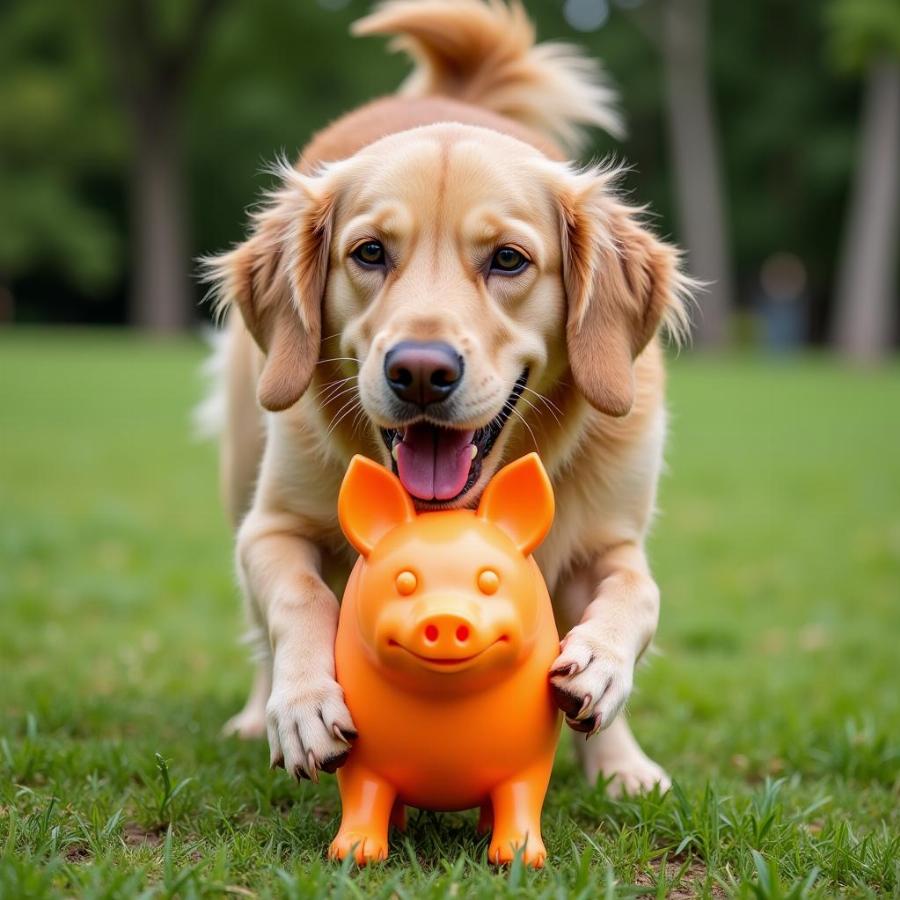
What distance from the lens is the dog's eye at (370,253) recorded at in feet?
11.2

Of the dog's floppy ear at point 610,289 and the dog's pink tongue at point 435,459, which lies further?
the dog's floppy ear at point 610,289

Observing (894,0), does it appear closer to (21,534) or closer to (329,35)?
(329,35)

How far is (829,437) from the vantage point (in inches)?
509

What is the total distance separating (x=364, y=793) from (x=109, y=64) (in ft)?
107

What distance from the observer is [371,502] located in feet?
9.75

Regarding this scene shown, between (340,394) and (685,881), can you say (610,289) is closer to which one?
(340,394)

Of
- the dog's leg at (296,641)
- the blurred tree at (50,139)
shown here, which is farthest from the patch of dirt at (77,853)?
the blurred tree at (50,139)

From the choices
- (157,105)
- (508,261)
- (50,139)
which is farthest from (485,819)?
(50,139)

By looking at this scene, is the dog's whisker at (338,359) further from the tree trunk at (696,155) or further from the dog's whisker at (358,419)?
the tree trunk at (696,155)

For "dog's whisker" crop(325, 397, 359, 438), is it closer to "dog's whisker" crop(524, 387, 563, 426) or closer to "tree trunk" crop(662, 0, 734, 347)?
"dog's whisker" crop(524, 387, 563, 426)

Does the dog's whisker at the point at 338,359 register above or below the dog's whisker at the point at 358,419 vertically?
above

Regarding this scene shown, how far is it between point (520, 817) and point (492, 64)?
3554 millimetres

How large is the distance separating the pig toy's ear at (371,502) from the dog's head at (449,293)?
10 cm

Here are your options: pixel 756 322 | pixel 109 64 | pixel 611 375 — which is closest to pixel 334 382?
pixel 611 375
